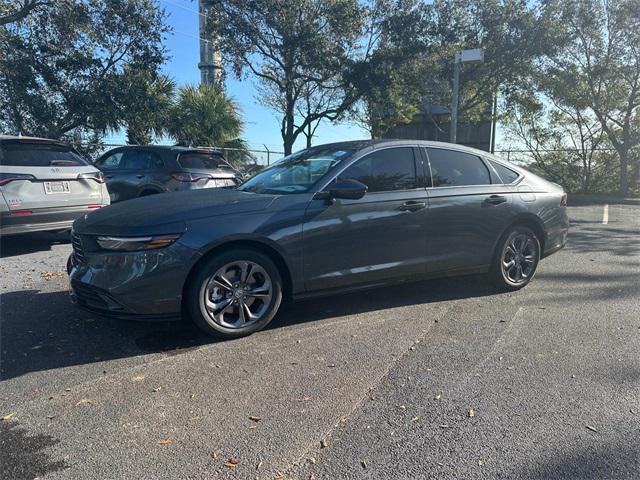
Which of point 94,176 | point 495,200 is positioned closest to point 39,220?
point 94,176

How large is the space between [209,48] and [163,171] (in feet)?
37.9

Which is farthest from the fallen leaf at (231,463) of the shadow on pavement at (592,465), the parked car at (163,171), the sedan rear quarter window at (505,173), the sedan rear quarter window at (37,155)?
the parked car at (163,171)

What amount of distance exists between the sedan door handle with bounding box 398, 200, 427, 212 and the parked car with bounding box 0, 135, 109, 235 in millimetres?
4867

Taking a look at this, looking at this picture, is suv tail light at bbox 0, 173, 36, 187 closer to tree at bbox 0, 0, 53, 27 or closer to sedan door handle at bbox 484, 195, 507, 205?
sedan door handle at bbox 484, 195, 507, 205

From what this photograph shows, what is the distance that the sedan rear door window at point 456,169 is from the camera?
5.18 meters

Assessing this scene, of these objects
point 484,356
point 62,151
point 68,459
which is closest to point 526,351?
point 484,356

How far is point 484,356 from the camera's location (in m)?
3.87

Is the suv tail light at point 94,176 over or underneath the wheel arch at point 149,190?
over

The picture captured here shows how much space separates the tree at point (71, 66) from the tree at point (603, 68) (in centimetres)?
1464

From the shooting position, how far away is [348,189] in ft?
14.3

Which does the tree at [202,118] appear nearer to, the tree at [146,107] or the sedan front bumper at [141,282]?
the tree at [146,107]

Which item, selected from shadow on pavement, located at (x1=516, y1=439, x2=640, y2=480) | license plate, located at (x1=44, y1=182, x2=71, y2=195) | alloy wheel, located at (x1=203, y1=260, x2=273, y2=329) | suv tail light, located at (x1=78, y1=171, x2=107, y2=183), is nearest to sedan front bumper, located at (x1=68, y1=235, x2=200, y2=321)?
Result: alloy wheel, located at (x1=203, y1=260, x2=273, y2=329)

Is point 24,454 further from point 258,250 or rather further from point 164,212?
point 258,250

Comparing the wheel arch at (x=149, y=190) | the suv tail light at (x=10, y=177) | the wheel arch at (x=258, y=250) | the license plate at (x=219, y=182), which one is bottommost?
the wheel arch at (x=258, y=250)
